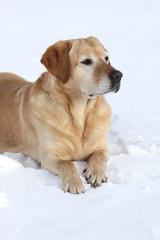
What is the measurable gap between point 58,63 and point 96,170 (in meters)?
1.05

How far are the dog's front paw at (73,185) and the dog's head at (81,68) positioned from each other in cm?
83

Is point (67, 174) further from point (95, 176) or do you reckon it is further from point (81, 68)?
point (81, 68)

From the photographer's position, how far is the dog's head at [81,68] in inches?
133

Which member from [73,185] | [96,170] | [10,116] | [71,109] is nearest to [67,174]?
[73,185]

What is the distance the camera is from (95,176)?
3.22m

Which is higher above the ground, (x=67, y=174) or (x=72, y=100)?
(x=72, y=100)

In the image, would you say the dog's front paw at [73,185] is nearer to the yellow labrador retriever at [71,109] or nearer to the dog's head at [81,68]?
the yellow labrador retriever at [71,109]

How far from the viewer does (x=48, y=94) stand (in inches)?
145

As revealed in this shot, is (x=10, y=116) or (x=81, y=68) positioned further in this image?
(x=10, y=116)

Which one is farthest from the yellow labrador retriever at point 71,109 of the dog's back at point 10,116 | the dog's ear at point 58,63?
the dog's back at point 10,116

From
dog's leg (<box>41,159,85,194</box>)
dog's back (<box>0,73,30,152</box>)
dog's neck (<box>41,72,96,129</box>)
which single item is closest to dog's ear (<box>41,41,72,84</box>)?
Answer: dog's neck (<box>41,72,96,129</box>)

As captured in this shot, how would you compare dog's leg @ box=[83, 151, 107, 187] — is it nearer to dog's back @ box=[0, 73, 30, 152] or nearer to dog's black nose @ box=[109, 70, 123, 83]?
dog's black nose @ box=[109, 70, 123, 83]

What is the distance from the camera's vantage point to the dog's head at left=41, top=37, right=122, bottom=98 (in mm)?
3375

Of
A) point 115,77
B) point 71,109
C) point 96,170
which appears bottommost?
point 96,170
